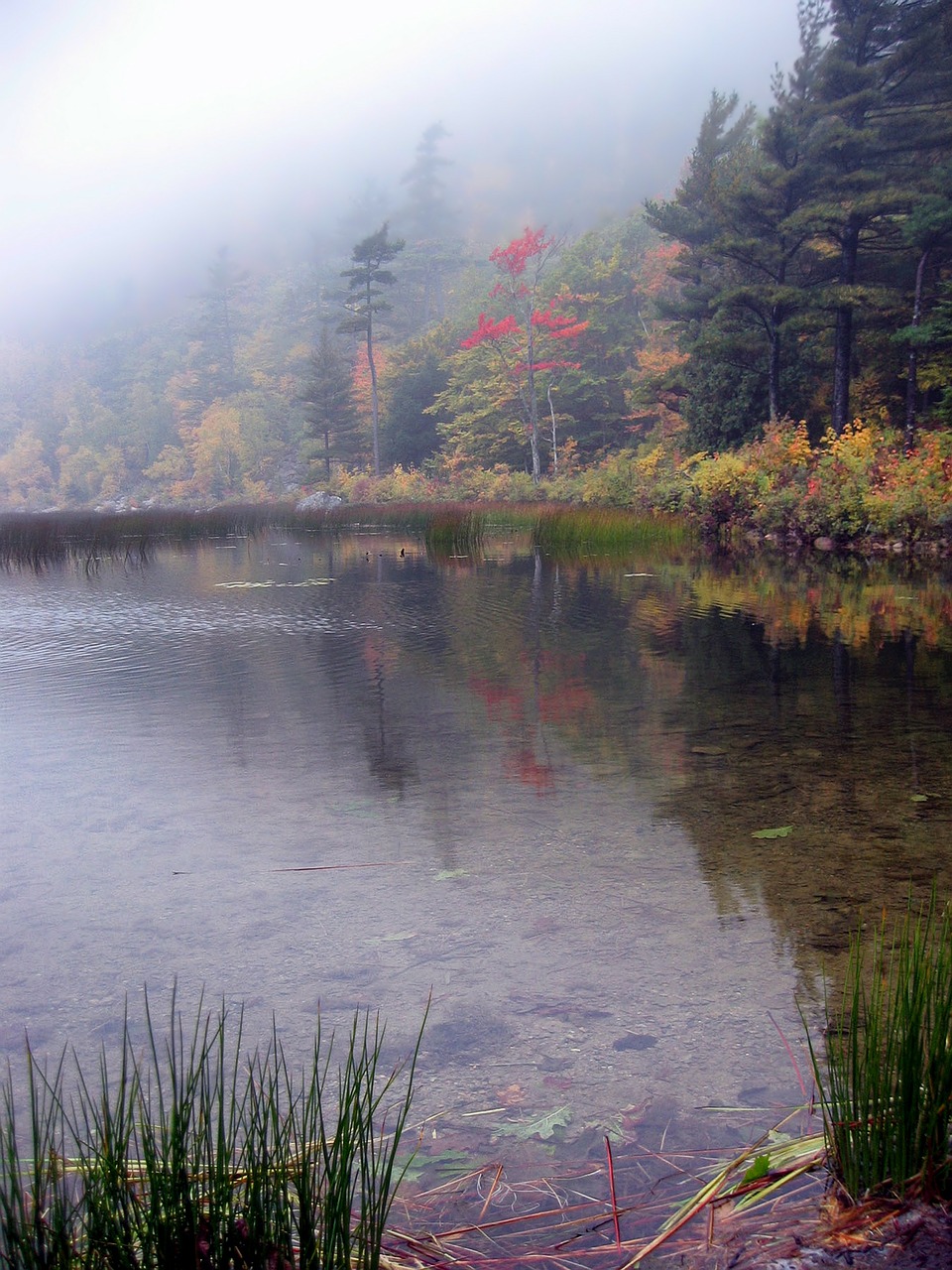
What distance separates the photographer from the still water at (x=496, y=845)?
7.23ft

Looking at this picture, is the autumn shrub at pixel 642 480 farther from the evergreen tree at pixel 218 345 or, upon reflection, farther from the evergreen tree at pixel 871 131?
the evergreen tree at pixel 218 345

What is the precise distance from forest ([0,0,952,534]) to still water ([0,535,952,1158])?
10265 mm

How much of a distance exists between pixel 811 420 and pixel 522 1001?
2413cm

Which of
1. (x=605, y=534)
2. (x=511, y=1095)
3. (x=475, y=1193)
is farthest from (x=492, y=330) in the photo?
(x=475, y=1193)

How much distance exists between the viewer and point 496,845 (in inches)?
137

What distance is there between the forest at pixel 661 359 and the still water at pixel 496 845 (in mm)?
10265

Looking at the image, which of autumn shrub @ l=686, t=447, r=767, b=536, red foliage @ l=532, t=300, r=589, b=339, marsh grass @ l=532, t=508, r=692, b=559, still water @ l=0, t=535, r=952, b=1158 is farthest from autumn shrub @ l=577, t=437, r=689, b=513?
still water @ l=0, t=535, r=952, b=1158

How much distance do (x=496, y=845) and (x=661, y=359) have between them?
32.8m

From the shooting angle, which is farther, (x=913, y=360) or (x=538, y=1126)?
(x=913, y=360)

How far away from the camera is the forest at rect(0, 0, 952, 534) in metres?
19.5

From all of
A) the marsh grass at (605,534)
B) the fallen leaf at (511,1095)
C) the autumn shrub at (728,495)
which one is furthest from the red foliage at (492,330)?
the fallen leaf at (511,1095)

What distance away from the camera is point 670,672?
21.5ft

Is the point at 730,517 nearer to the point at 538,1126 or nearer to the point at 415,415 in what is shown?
the point at 538,1126

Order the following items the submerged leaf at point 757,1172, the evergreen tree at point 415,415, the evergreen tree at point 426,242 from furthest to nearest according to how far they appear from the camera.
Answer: the evergreen tree at point 426,242 → the evergreen tree at point 415,415 → the submerged leaf at point 757,1172
